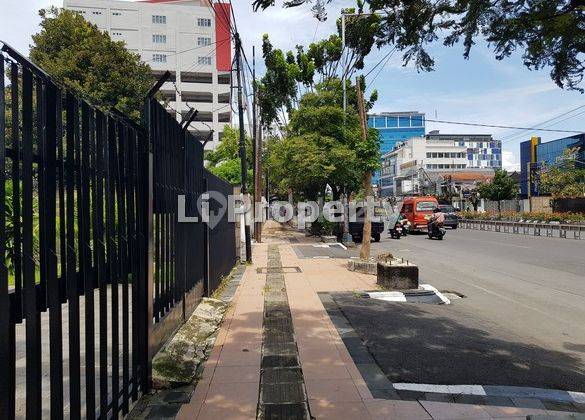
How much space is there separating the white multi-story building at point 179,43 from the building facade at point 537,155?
3579 centimetres

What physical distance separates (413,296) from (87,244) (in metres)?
6.74

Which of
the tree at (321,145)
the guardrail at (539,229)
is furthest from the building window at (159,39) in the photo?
the guardrail at (539,229)

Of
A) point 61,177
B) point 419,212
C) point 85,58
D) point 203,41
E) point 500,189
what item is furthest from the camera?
point 203,41

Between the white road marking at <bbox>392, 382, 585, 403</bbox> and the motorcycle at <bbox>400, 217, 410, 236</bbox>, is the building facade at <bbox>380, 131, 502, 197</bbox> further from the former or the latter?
the white road marking at <bbox>392, 382, 585, 403</bbox>

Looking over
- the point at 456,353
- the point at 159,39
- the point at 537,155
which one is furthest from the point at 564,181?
the point at 159,39

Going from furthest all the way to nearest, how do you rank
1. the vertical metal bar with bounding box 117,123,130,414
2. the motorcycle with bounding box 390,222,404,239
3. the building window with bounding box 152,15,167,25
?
the building window with bounding box 152,15,167,25, the motorcycle with bounding box 390,222,404,239, the vertical metal bar with bounding box 117,123,130,414

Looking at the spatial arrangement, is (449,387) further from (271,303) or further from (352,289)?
(352,289)

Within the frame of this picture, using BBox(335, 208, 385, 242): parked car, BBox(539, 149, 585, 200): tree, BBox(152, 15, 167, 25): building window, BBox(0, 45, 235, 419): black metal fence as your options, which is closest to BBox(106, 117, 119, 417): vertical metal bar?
BBox(0, 45, 235, 419): black metal fence

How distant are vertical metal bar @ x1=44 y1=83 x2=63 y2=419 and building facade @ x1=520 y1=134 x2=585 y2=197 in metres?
49.0

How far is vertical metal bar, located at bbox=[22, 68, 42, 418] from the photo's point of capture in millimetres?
2102

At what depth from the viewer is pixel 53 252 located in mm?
2365

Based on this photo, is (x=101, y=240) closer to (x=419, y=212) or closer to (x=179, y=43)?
(x=419, y=212)

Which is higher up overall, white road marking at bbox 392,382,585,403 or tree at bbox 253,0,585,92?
tree at bbox 253,0,585,92

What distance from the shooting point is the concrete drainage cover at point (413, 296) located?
8359 millimetres
